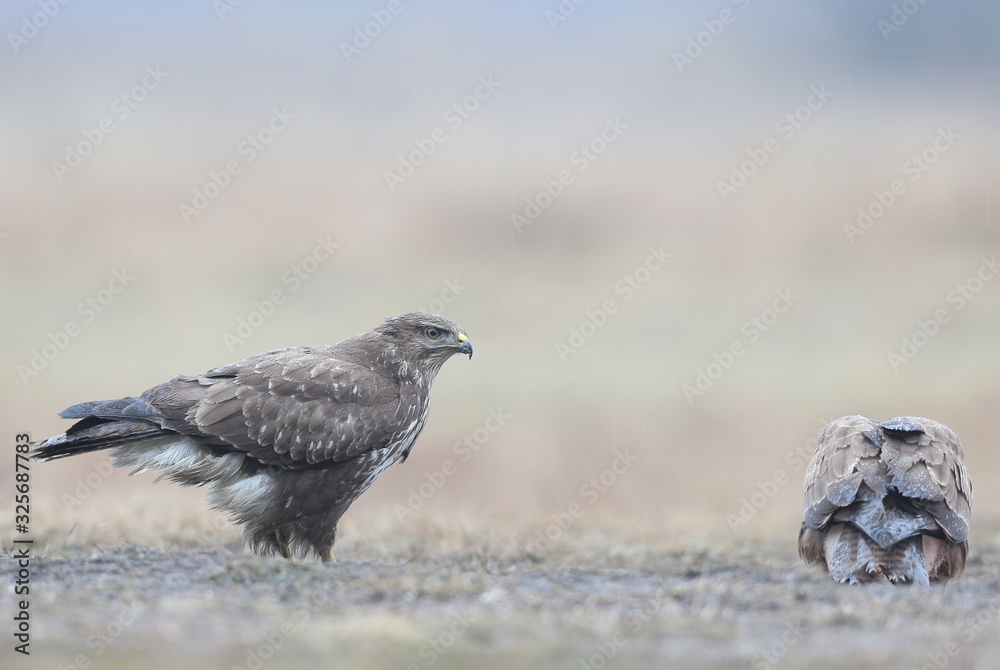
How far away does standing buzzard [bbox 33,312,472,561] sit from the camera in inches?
323

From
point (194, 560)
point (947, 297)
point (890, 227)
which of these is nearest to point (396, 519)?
point (194, 560)

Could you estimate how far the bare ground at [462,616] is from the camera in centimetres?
562

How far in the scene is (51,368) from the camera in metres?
19.7

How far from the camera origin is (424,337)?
30.9 ft

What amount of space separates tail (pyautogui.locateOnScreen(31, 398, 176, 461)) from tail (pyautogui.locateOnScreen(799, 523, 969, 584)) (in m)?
4.53

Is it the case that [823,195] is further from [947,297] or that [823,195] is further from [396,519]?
[396,519]

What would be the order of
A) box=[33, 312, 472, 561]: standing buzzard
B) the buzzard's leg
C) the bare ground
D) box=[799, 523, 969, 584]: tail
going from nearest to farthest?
1. the bare ground
2. box=[799, 523, 969, 584]: tail
3. box=[33, 312, 472, 561]: standing buzzard
4. the buzzard's leg

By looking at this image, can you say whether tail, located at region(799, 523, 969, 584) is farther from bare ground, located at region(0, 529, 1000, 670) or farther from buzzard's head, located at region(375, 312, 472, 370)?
buzzard's head, located at region(375, 312, 472, 370)

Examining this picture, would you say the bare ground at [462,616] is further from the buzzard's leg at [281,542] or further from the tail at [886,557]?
the buzzard's leg at [281,542]

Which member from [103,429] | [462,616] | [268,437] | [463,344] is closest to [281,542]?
[268,437]

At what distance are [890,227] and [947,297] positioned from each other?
3.23 meters

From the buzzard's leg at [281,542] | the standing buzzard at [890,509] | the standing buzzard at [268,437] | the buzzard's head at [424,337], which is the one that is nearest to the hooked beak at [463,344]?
the buzzard's head at [424,337]

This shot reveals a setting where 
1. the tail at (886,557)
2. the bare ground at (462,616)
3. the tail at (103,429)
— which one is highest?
the tail at (886,557)

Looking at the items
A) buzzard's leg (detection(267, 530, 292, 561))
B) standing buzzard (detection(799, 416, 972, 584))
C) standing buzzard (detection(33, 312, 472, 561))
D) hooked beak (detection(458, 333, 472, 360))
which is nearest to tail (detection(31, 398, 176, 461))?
standing buzzard (detection(33, 312, 472, 561))
